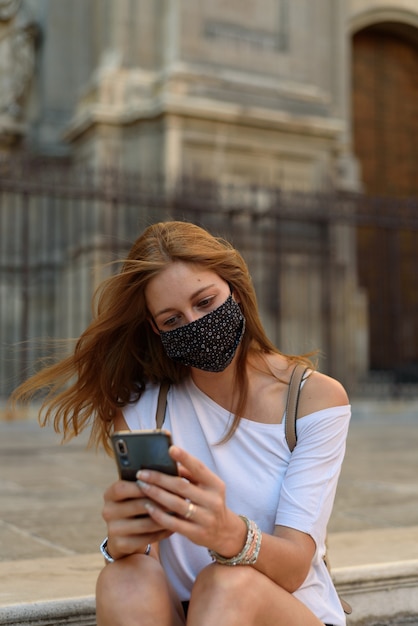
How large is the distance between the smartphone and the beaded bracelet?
0.89 feet

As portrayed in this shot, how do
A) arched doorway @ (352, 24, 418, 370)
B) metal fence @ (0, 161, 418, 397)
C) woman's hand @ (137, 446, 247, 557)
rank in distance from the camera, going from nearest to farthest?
woman's hand @ (137, 446, 247, 557), metal fence @ (0, 161, 418, 397), arched doorway @ (352, 24, 418, 370)

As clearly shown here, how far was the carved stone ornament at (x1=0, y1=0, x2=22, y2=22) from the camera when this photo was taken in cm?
1310

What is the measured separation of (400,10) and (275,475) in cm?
1500

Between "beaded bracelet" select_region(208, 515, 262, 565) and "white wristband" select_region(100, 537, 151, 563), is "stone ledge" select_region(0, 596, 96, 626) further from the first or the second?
"beaded bracelet" select_region(208, 515, 262, 565)

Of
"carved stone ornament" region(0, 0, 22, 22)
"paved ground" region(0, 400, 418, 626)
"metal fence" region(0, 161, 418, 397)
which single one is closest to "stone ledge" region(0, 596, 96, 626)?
"paved ground" region(0, 400, 418, 626)

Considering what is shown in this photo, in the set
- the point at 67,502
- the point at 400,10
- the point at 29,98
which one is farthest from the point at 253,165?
the point at 67,502

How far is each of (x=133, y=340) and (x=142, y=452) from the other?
27.9 inches

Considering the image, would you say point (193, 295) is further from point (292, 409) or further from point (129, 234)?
point (129, 234)

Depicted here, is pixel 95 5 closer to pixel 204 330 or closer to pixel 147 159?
pixel 147 159

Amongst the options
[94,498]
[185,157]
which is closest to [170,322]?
[94,498]

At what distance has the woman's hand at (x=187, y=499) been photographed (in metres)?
1.92

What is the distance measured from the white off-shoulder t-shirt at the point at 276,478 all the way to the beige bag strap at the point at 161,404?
84 millimetres

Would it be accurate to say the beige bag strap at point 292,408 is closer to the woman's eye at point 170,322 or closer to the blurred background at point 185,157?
the woman's eye at point 170,322

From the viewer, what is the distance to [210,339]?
2.34 meters
